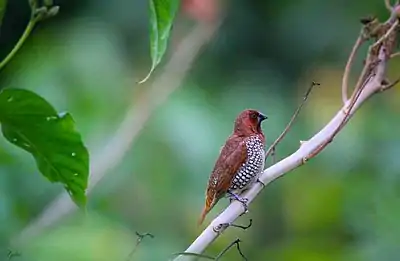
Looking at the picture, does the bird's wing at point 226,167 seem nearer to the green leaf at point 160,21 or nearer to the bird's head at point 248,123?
the bird's head at point 248,123

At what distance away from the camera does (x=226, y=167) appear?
92 centimetres

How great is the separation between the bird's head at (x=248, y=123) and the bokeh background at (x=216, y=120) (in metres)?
0.62

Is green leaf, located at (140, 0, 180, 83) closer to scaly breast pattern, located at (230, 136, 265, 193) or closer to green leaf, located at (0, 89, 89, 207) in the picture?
green leaf, located at (0, 89, 89, 207)

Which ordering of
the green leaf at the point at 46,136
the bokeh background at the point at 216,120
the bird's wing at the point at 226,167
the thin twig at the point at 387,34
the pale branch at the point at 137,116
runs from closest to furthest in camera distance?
1. the green leaf at the point at 46,136
2. the bird's wing at the point at 226,167
3. the thin twig at the point at 387,34
4. the pale branch at the point at 137,116
5. the bokeh background at the point at 216,120

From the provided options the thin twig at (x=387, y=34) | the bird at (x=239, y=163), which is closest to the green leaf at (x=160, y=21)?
the bird at (x=239, y=163)

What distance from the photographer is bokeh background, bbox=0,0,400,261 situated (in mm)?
2008

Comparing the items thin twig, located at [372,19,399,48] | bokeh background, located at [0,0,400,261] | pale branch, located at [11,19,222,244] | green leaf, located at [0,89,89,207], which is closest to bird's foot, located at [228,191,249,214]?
green leaf, located at [0,89,89,207]

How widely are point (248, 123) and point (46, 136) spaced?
36 cm

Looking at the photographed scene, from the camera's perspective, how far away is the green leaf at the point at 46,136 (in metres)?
0.67

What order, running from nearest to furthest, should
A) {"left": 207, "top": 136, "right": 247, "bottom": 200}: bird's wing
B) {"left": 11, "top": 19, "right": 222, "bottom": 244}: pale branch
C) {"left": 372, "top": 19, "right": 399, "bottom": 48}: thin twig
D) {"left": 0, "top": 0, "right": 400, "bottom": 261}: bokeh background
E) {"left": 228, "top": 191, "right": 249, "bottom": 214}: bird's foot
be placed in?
{"left": 228, "top": 191, "right": 249, "bottom": 214}: bird's foot
{"left": 207, "top": 136, "right": 247, "bottom": 200}: bird's wing
{"left": 372, "top": 19, "right": 399, "bottom": 48}: thin twig
{"left": 11, "top": 19, "right": 222, "bottom": 244}: pale branch
{"left": 0, "top": 0, "right": 400, "bottom": 261}: bokeh background

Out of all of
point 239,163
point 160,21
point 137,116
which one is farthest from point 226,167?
point 137,116

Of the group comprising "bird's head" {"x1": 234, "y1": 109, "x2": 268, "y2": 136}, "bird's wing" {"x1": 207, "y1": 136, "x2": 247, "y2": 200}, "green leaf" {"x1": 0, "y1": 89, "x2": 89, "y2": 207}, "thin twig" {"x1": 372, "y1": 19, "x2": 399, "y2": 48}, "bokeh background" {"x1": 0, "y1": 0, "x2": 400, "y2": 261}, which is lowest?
"bokeh background" {"x1": 0, "y1": 0, "x2": 400, "y2": 261}

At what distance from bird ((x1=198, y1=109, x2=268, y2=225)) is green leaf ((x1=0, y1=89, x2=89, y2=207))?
0.16 meters

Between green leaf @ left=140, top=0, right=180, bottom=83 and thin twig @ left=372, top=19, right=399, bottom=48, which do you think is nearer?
green leaf @ left=140, top=0, right=180, bottom=83
